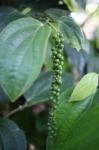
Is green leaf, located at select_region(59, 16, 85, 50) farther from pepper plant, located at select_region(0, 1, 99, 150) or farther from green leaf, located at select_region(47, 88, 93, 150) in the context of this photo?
green leaf, located at select_region(47, 88, 93, 150)

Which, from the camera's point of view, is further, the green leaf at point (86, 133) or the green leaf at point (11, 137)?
the green leaf at point (11, 137)

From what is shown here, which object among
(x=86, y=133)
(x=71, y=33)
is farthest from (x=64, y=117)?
(x=71, y=33)

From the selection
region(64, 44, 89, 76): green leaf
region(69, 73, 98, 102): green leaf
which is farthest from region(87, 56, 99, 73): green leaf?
region(69, 73, 98, 102): green leaf

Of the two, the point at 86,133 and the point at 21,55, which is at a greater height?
the point at 21,55

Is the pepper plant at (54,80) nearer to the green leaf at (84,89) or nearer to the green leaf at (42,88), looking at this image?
the green leaf at (84,89)

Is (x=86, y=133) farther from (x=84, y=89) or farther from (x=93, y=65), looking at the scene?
(x=93, y=65)

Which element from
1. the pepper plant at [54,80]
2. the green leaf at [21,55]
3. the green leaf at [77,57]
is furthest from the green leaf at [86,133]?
the green leaf at [77,57]
